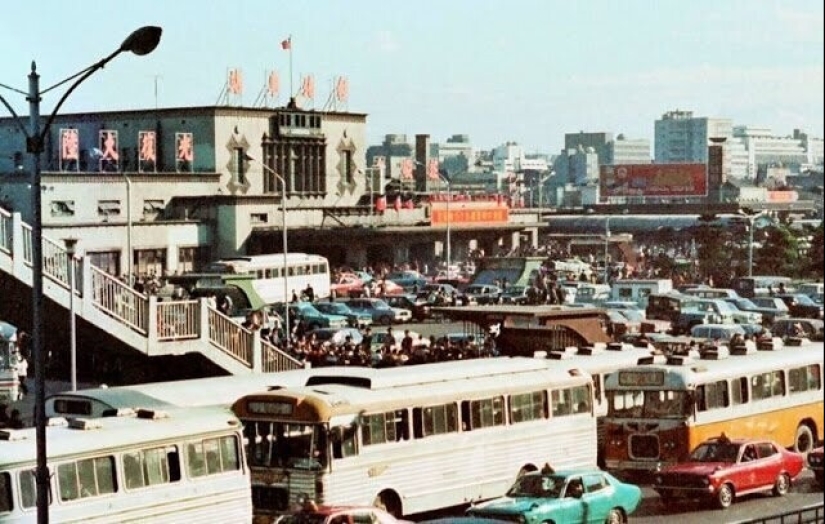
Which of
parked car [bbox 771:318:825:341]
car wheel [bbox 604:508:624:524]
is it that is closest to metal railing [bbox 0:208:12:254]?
car wheel [bbox 604:508:624:524]

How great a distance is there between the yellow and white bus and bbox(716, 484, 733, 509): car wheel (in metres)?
1.99

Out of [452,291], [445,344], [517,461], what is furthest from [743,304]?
[517,461]

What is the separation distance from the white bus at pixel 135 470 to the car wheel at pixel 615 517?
15.0ft

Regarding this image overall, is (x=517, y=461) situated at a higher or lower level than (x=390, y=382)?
lower

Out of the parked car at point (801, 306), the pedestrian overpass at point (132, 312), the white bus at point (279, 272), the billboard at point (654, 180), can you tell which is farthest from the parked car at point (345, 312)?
the billboard at point (654, 180)

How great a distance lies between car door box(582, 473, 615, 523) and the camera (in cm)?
1956

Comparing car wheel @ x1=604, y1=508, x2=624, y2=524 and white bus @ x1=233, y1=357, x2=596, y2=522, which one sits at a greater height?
white bus @ x1=233, y1=357, x2=596, y2=522

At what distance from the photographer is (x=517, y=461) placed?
22891 millimetres

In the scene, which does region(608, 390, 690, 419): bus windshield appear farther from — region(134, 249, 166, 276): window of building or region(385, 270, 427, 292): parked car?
region(385, 270, 427, 292): parked car

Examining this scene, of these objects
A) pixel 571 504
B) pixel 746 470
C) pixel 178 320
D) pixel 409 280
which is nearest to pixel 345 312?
pixel 409 280

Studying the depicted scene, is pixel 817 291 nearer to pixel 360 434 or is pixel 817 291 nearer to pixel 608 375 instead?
pixel 608 375

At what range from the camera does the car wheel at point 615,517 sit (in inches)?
785

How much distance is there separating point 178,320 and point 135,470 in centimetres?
1234

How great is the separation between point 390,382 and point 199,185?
4538 cm
